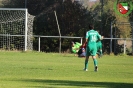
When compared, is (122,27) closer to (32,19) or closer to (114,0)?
(114,0)

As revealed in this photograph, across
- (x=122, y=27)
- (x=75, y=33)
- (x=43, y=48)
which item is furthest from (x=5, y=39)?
(x=122, y=27)

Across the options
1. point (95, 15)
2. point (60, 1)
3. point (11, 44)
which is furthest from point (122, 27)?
point (11, 44)

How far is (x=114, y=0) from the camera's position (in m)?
49.4

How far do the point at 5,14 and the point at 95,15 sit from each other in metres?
7.80

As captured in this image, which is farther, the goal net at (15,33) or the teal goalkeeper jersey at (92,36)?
the goal net at (15,33)

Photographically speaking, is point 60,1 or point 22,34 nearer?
point 22,34

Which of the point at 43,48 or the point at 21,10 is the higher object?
the point at 21,10

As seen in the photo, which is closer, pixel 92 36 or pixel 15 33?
pixel 92 36

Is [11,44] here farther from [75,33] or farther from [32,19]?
[75,33]

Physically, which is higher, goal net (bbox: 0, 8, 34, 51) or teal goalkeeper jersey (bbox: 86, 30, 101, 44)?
goal net (bbox: 0, 8, 34, 51)

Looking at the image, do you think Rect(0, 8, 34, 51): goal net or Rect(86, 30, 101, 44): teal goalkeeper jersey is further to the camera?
Rect(0, 8, 34, 51): goal net

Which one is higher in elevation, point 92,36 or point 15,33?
point 15,33

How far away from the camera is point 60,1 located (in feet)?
155

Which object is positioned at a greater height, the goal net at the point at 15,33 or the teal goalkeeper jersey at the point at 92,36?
the goal net at the point at 15,33
